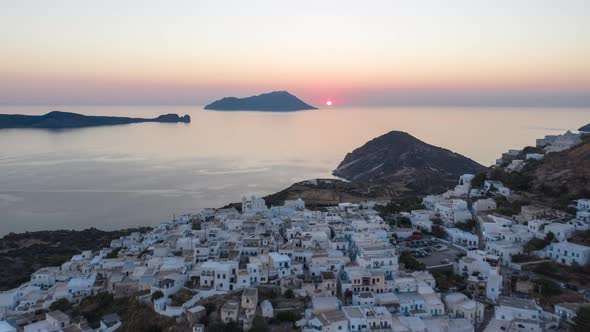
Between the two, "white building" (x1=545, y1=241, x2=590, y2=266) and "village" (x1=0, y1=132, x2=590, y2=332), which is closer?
"village" (x1=0, y1=132, x2=590, y2=332)

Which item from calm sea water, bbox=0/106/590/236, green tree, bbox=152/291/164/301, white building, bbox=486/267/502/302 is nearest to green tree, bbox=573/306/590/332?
white building, bbox=486/267/502/302

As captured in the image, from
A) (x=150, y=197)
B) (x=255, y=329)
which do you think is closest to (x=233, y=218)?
(x=255, y=329)

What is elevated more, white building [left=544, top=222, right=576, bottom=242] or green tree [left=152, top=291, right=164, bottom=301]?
white building [left=544, top=222, right=576, bottom=242]

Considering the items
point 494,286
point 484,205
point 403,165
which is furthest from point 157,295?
point 403,165

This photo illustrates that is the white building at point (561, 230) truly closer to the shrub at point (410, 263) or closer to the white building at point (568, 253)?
the white building at point (568, 253)

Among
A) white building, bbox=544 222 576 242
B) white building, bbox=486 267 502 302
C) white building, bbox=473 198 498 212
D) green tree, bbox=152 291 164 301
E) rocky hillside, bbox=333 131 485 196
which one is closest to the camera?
green tree, bbox=152 291 164 301

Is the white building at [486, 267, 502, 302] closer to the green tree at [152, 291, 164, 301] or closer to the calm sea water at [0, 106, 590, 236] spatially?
the green tree at [152, 291, 164, 301]

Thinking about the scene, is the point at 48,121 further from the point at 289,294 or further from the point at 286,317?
the point at 286,317
